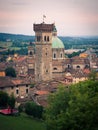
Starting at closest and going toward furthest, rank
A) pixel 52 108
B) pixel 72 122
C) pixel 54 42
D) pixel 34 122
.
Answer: pixel 72 122
pixel 52 108
pixel 34 122
pixel 54 42

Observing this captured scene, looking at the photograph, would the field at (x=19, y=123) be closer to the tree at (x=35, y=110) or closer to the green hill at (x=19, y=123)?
the green hill at (x=19, y=123)

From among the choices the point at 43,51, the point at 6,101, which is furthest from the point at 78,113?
the point at 43,51

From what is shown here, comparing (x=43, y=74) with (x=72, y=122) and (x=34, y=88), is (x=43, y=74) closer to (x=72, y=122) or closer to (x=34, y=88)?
(x=34, y=88)

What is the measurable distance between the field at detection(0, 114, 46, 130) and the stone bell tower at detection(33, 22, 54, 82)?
879 centimetres

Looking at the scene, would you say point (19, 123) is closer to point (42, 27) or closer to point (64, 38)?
A: point (42, 27)

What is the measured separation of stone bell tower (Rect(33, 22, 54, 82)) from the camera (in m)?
22.5

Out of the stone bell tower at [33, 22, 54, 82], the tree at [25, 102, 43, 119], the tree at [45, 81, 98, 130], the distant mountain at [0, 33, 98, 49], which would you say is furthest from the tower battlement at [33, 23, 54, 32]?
the tree at [45, 81, 98, 130]

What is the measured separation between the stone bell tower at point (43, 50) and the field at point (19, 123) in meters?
8.79

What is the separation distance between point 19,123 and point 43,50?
34.2 ft

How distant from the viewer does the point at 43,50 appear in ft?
74.0

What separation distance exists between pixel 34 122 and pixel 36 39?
10151 mm

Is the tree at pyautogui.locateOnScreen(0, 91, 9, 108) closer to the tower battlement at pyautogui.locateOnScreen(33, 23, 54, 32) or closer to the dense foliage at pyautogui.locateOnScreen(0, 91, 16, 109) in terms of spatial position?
the dense foliage at pyautogui.locateOnScreen(0, 91, 16, 109)

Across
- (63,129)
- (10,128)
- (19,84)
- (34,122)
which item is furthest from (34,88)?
(63,129)

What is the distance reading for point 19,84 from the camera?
18750 mm
